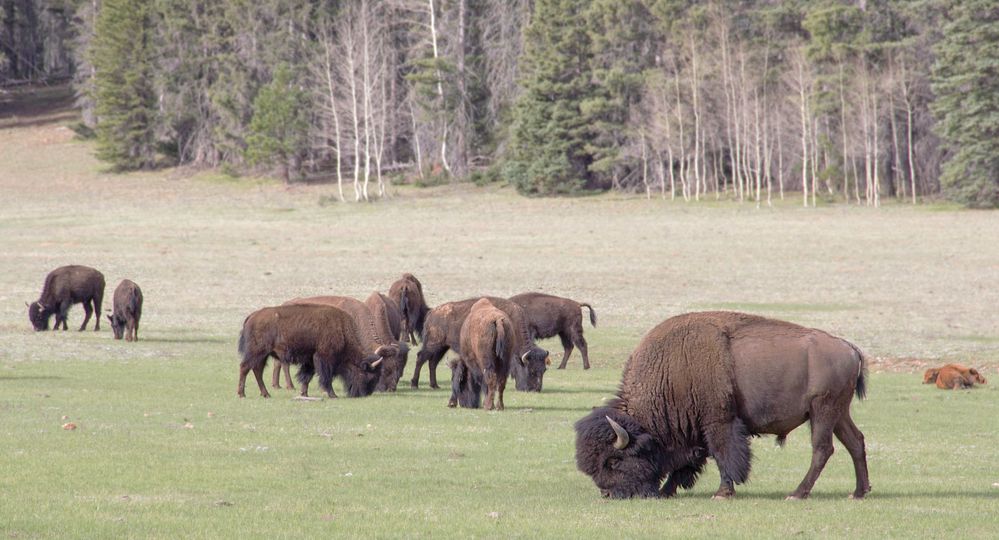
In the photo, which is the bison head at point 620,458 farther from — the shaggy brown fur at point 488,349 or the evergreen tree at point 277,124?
the evergreen tree at point 277,124

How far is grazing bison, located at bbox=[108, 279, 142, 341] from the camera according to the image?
87.7ft

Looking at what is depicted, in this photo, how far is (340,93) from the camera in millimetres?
85688

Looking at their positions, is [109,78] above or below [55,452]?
above

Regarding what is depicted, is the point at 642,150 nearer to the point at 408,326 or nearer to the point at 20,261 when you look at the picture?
the point at 20,261

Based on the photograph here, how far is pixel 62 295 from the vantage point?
29312 mm

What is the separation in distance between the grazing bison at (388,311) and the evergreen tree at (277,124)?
194 feet

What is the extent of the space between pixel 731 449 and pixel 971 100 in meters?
61.3

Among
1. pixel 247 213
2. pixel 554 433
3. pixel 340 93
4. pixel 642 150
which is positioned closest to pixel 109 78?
pixel 340 93

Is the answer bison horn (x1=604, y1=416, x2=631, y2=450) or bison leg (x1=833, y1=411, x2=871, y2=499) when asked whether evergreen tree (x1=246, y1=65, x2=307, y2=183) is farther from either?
bison leg (x1=833, y1=411, x2=871, y2=499)

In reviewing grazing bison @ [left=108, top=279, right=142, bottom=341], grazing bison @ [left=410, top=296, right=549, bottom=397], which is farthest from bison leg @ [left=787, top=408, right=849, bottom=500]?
grazing bison @ [left=108, top=279, right=142, bottom=341]

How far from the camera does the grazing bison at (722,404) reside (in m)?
11.1

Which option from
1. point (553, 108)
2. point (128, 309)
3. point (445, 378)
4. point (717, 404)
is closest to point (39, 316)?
point (128, 309)

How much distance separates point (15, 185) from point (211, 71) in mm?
16787

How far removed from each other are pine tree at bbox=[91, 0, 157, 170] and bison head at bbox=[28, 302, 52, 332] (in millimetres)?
61571
